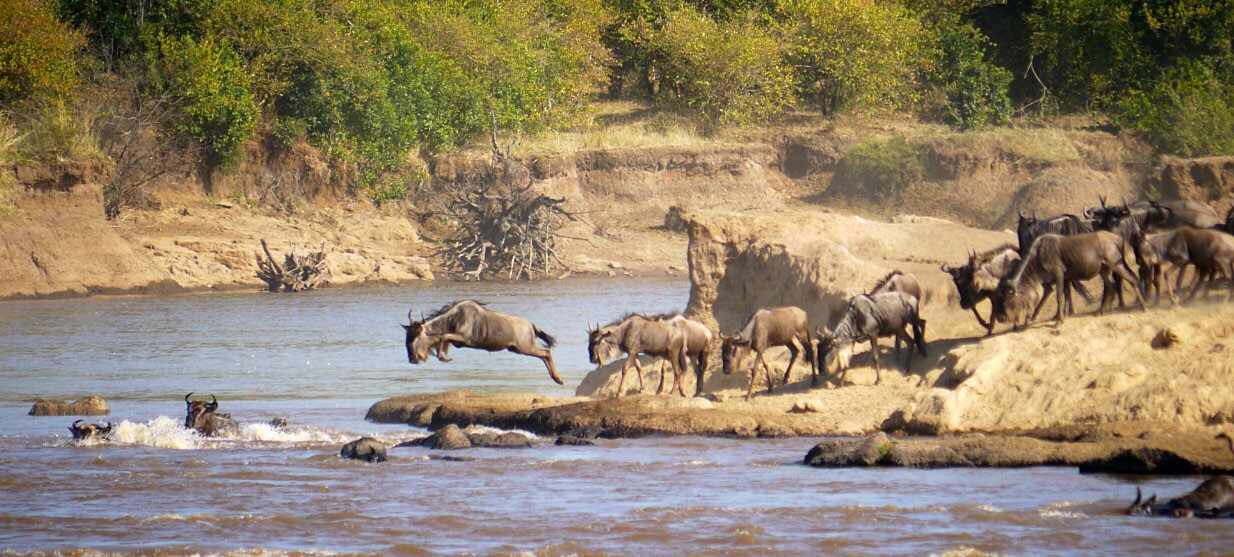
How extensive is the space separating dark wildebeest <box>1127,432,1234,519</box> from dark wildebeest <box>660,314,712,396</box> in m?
5.91

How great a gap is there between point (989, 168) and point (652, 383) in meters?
25.9

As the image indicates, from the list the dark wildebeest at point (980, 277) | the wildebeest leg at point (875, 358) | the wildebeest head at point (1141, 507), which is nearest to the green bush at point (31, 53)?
the wildebeest leg at point (875, 358)

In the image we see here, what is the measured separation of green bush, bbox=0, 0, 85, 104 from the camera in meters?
32.4

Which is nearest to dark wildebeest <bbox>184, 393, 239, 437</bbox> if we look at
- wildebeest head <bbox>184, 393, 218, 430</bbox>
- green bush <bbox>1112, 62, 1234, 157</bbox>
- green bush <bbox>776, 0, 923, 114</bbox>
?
wildebeest head <bbox>184, 393, 218, 430</bbox>

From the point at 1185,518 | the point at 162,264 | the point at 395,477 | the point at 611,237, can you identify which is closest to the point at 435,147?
the point at 611,237

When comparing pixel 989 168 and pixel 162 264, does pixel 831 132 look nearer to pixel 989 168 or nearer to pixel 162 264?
pixel 989 168

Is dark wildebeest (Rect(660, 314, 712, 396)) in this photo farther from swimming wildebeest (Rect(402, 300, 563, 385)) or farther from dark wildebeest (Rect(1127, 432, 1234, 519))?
dark wildebeest (Rect(1127, 432, 1234, 519))

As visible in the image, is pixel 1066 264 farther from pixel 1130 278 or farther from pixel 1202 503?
pixel 1202 503

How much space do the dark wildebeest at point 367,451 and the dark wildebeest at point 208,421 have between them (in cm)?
208

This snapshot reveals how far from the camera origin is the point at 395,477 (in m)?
11.9

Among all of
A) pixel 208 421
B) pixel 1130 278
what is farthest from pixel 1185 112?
pixel 208 421

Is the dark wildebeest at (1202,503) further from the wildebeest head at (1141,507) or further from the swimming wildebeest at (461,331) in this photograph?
the swimming wildebeest at (461,331)

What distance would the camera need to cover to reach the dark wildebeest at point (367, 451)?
41.4ft

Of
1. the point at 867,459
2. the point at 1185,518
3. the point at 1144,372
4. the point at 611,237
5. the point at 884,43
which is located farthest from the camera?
the point at 884,43
